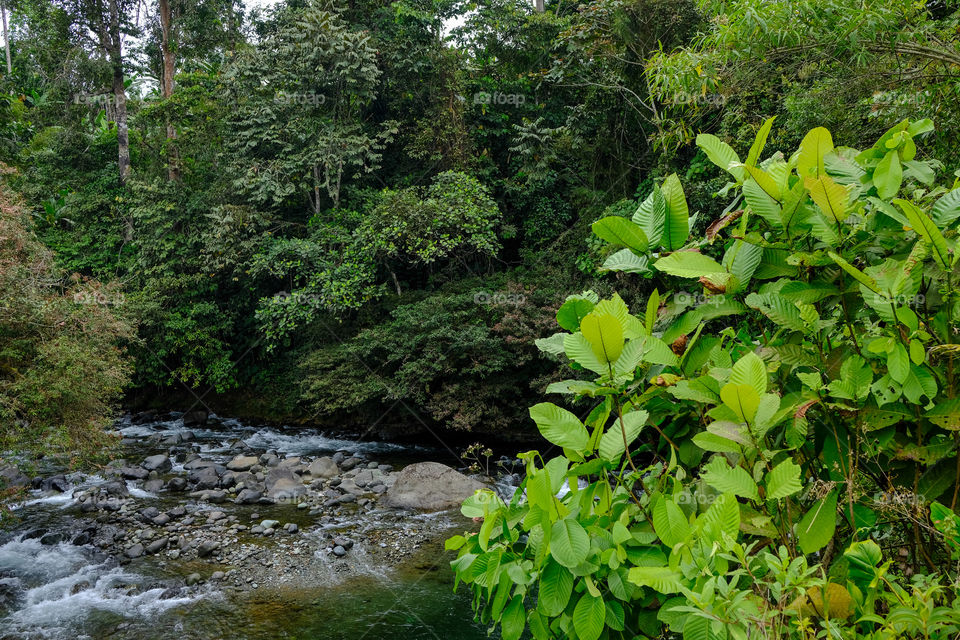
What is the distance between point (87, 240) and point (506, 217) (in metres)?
9.79

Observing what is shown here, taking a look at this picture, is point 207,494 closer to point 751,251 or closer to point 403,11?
point 751,251

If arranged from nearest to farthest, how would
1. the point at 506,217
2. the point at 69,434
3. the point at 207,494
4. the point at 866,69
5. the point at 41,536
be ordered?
the point at 866,69 < the point at 69,434 < the point at 41,536 < the point at 207,494 < the point at 506,217

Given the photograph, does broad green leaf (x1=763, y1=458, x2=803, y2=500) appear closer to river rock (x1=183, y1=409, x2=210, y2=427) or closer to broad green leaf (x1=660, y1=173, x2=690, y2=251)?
broad green leaf (x1=660, y1=173, x2=690, y2=251)

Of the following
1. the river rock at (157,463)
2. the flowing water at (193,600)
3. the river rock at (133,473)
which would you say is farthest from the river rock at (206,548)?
the river rock at (157,463)

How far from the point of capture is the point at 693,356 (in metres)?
1.24

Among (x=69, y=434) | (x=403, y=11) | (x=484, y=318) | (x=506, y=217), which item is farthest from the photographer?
(x=506, y=217)

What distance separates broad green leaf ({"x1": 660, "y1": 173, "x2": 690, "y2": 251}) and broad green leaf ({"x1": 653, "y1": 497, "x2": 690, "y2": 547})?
1.73 ft

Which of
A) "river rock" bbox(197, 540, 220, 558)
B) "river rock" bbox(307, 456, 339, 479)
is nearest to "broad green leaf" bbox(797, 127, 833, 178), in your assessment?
"river rock" bbox(197, 540, 220, 558)

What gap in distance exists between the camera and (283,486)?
8.16 m

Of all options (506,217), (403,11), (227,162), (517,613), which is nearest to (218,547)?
(517,613)

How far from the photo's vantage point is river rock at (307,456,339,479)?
8750 mm

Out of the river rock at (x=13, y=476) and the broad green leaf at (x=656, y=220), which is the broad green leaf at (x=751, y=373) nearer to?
the broad green leaf at (x=656, y=220)

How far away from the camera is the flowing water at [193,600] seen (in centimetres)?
480

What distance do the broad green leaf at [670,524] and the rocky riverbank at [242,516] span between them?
5.34 metres
